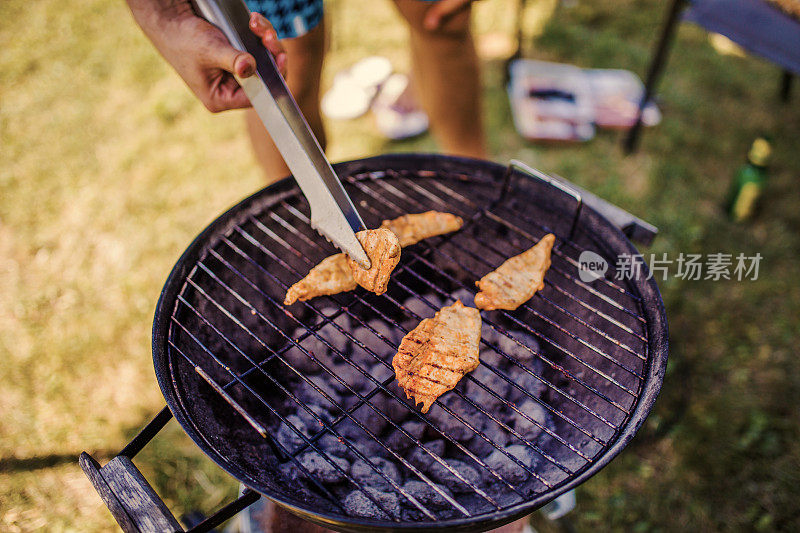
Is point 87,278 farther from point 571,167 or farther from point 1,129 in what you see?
point 571,167

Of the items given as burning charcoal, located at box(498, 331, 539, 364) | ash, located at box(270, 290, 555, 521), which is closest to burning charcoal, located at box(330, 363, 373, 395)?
ash, located at box(270, 290, 555, 521)

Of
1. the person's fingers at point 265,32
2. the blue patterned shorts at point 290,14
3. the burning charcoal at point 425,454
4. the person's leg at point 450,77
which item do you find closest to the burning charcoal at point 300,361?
the burning charcoal at point 425,454

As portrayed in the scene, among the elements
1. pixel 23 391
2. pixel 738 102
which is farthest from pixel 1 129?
pixel 738 102

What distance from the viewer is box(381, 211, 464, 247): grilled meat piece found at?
6.93 feet

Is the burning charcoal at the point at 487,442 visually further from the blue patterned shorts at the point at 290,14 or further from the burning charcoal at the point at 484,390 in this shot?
the blue patterned shorts at the point at 290,14

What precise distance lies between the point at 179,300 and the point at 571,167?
129 inches

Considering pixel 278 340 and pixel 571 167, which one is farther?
pixel 571 167

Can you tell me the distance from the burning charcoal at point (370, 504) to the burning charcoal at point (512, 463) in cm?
36

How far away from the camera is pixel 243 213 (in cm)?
218

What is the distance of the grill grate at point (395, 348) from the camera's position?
1.64 meters

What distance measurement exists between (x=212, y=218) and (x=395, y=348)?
2.45m

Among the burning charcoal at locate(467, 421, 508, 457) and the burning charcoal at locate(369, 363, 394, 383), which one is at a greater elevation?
the burning charcoal at locate(369, 363, 394, 383)

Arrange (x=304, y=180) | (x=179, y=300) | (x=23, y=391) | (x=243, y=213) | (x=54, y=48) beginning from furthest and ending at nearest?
(x=54, y=48), (x=23, y=391), (x=243, y=213), (x=179, y=300), (x=304, y=180)

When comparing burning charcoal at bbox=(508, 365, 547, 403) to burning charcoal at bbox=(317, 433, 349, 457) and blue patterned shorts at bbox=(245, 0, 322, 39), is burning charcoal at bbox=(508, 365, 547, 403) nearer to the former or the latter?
burning charcoal at bbox=(317, 433, 349, 457)
